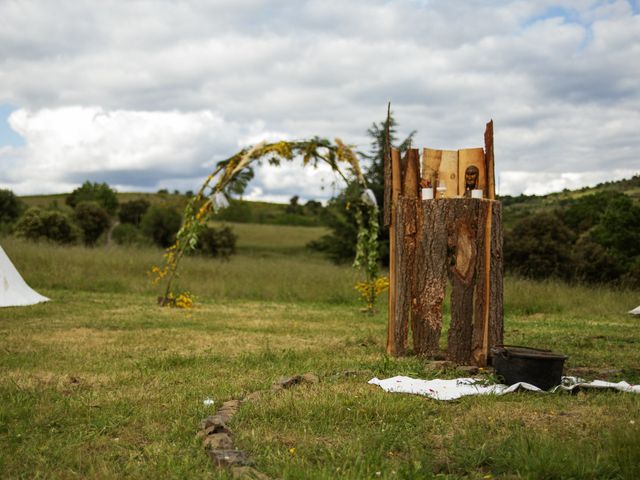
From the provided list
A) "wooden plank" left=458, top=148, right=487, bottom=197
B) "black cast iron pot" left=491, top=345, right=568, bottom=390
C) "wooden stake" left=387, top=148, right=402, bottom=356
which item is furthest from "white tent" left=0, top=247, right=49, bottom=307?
"black cast iron pot" left=491, top=345, right=568, bottom=390

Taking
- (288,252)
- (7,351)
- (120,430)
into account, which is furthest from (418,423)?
(288,252)

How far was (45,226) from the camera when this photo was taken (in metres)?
42.3

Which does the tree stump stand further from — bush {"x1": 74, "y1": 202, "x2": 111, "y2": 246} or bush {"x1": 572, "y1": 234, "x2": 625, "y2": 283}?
bush {"x1": 74, "y1": 202, "x2": 111, "y2": 246}

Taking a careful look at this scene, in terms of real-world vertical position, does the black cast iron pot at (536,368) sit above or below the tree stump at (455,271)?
below

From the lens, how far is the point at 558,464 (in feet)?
10.4

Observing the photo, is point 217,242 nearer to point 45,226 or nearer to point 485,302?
point 45,226

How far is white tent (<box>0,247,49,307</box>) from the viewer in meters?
11.8

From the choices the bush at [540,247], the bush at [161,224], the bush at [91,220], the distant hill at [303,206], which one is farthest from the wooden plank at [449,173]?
the bush at [91,220]

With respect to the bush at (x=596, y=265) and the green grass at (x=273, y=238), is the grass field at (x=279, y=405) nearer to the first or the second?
the bush at (x=596, y=265)

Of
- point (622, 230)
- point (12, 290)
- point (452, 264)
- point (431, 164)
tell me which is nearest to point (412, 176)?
point (431, 164)

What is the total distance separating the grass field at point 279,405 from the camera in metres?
3.39

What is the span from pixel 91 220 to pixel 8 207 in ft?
25.2

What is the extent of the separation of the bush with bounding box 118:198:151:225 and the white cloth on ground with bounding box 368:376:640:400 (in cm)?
5933

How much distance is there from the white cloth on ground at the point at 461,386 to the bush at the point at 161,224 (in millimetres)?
44735
